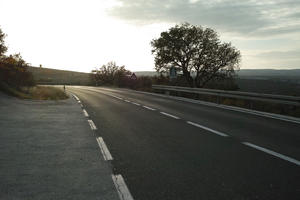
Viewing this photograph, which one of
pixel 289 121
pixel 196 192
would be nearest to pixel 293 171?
pixel 196 192

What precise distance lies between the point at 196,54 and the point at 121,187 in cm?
3278

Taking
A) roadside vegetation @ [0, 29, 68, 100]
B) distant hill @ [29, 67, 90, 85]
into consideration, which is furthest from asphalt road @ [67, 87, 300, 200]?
distant hill @ [29, 67, 90, 85]

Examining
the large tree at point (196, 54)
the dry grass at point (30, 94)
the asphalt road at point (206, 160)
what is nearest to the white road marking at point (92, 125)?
the asphalt road at point (206, 160)

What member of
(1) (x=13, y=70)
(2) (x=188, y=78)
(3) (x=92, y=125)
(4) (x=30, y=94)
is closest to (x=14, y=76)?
(1) (x=13, y=70)

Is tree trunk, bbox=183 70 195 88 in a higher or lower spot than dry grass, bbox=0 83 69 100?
higher

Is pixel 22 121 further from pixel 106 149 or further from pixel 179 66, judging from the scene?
pixel 179 66

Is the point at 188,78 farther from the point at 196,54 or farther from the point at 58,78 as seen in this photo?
the point at 58,78

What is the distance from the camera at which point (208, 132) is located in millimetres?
7984

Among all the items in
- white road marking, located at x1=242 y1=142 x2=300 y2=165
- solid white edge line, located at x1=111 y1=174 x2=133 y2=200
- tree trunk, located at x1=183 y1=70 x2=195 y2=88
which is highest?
tree trunk, located at x1=183 y1=70 x2=195 y2=88

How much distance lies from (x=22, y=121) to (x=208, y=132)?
21.8 ft

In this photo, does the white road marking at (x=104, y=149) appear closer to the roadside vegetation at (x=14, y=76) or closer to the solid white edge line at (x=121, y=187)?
the solid white edge line at (x=121, y=187)

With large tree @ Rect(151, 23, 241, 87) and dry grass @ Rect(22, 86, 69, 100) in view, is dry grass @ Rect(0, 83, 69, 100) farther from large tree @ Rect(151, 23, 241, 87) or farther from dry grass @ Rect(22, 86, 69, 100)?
large tree @ Rect(151, 23, 241, 87)

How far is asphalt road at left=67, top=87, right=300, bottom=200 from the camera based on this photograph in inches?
152

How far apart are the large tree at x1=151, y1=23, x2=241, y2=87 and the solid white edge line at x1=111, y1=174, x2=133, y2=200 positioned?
105 feet
